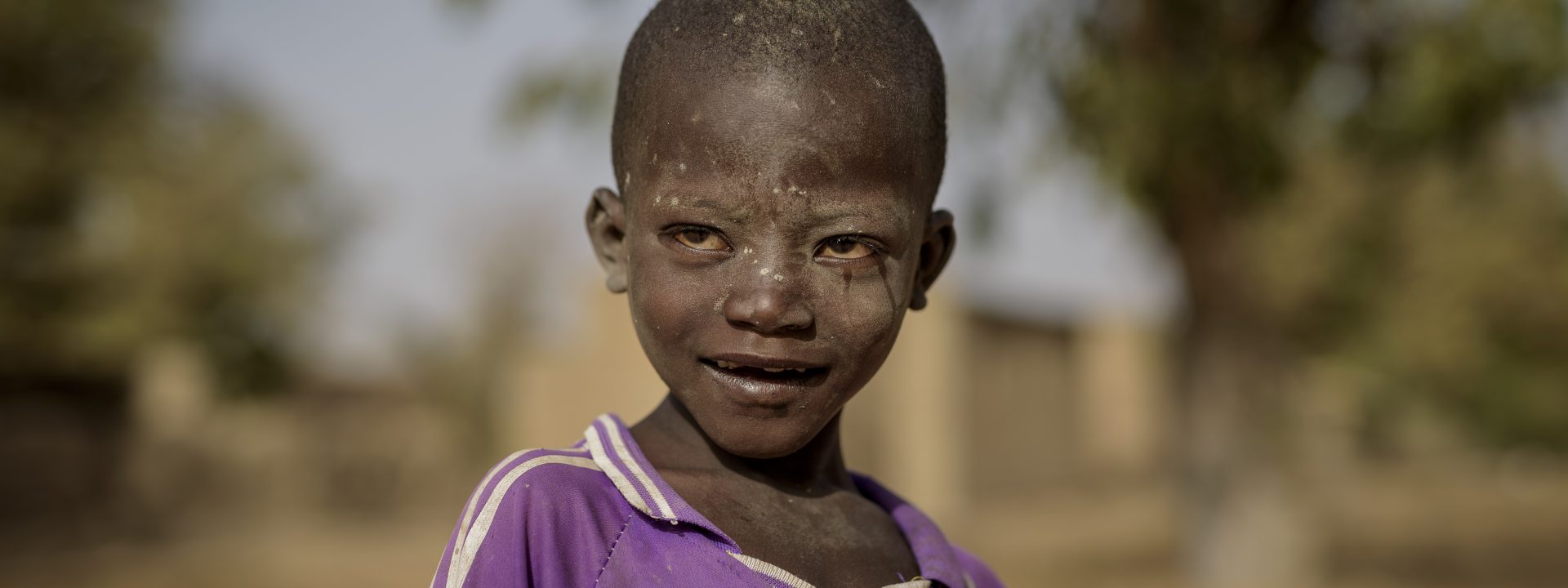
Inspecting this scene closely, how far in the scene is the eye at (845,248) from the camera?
4.70 ft

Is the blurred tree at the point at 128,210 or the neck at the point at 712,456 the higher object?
the blurred tree at the point at 128,210

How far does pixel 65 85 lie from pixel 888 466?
27.7 ft

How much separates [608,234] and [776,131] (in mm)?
316

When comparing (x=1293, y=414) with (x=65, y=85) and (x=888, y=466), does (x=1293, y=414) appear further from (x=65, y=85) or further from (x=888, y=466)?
(x=65, y=85)

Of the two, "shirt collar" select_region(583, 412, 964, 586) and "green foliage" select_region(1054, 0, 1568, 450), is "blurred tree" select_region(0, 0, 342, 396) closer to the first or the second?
"green foliage" select_region(1054, 0, 1568, 450)

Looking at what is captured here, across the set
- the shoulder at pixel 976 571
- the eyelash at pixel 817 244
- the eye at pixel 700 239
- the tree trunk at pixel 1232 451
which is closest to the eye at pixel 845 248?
the eyelash at pixel 817 244

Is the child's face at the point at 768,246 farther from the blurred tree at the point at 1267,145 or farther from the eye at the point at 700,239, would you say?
the blurred tree at the point at 1267,145

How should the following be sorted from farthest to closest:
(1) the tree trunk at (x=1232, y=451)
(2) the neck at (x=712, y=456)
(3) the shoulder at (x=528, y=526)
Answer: (1) the tree trunk at (x=1232, y=451) → (2) the neck at (x=712, y=456) → (3) the shoulder at (x=528, y=526)

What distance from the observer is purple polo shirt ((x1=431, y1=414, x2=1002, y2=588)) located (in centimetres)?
131

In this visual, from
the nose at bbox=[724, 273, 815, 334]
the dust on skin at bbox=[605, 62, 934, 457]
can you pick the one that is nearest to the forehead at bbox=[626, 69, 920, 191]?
the dust on skin at bbox=[605, 62, 934, 457]

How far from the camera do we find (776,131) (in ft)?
4.58

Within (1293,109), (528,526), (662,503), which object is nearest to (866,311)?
(662,503)

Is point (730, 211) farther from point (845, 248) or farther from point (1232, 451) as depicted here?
point (1232, 451)

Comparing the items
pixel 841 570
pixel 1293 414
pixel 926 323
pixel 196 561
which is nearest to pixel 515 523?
pixel 841 570
